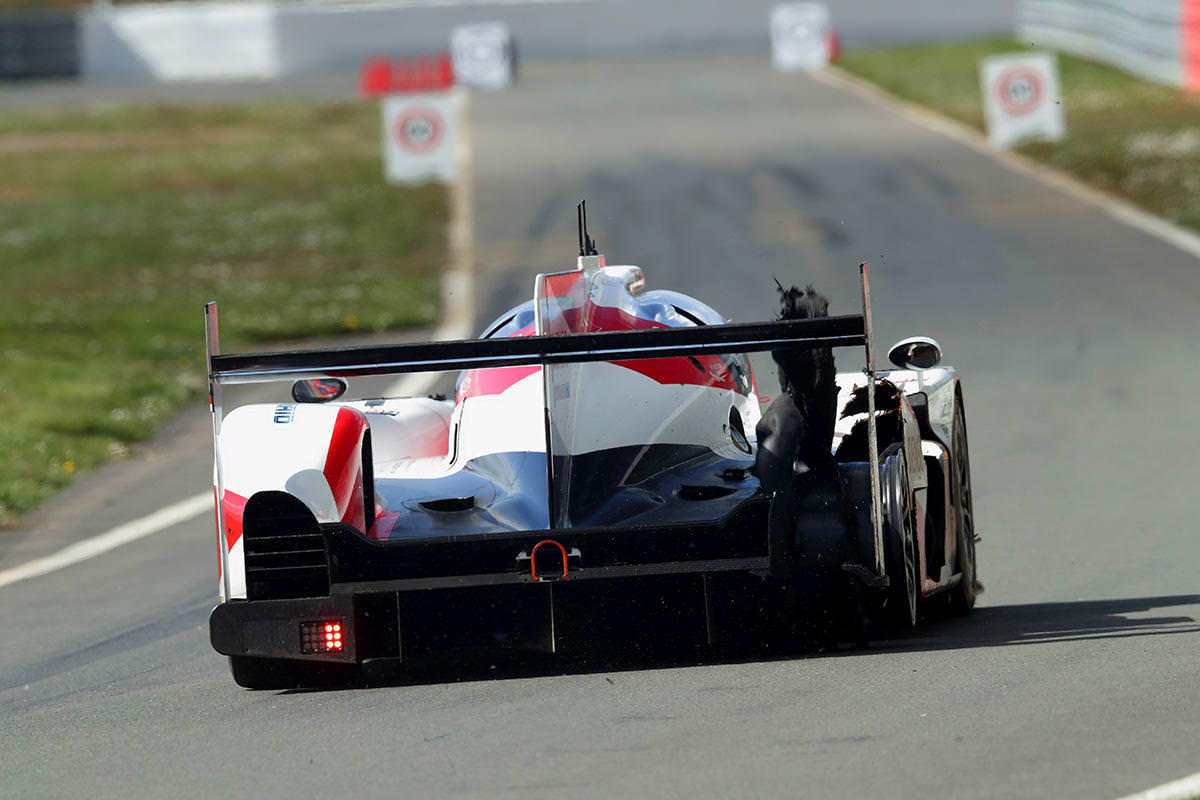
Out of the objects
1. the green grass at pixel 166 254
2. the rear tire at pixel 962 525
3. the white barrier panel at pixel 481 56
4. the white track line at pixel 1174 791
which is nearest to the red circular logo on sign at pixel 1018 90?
the green grass at pixel 166 254

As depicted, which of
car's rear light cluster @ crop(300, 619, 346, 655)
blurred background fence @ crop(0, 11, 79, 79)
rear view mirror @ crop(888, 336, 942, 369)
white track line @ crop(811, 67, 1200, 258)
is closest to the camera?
car's rear light cluster @ crop(300, 619, 346, 655)

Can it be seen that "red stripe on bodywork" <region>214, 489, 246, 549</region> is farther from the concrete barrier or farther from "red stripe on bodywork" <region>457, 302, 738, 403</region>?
the concrete barrier

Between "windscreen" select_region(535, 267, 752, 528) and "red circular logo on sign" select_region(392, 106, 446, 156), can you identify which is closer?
"windscreen" select_region(535, 267, 752, 528)

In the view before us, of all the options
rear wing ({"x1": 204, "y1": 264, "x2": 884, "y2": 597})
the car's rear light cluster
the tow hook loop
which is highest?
rear wing ({"x1": 204, "y1": 264, "x2": 884, "y2": 597})

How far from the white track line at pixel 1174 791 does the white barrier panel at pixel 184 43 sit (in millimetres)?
52373

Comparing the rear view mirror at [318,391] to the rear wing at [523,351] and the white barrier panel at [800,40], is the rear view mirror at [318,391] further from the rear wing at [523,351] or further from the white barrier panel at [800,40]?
the white barrier panel at [800,40]

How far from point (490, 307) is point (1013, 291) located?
5455mm

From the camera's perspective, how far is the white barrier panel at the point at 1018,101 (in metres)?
33.7

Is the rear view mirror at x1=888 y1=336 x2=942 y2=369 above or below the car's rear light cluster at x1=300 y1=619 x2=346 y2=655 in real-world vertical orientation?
above

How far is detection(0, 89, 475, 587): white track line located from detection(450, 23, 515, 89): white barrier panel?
5953 millimetres

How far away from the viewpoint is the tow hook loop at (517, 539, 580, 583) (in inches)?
280

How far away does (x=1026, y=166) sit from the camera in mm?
31453

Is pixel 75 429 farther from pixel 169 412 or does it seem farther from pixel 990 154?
pixel 990 154

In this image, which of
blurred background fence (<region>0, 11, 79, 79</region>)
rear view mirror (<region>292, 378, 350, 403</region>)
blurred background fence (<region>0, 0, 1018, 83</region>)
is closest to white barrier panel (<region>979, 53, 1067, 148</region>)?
blurred background fence (<region>0, 0, 1018, 83</region>)
